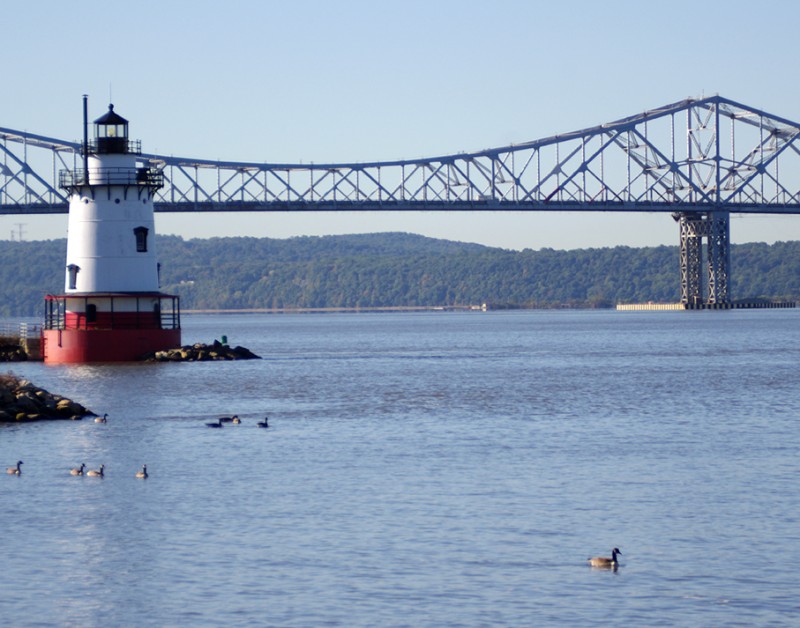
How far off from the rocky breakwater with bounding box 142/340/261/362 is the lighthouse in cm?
127

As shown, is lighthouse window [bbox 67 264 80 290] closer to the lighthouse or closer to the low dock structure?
the lighthouse

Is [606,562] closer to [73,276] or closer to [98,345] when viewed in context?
[98,345]

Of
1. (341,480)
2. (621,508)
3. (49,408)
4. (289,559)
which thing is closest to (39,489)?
(341,480)

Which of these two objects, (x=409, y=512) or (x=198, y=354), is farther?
(x=198, y=354)

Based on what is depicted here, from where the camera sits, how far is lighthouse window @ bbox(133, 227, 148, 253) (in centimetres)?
4884

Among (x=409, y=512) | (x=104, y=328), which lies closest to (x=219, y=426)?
(x=409, y=512)

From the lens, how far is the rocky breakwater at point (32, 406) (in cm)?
3173

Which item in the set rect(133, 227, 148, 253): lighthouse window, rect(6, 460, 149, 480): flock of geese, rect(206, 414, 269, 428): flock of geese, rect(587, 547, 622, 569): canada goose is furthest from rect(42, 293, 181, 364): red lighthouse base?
rect(587, 547, 622, 569): canada goose

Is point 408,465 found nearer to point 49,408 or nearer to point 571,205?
point 49,408

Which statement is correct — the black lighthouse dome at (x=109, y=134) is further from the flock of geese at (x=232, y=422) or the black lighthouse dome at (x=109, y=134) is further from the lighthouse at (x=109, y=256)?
the flock of geese at (x=232, y=422)

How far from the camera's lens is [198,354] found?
53.9 metres

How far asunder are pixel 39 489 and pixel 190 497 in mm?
2324

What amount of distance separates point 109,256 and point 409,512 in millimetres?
30550

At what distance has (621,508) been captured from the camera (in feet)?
64.4
